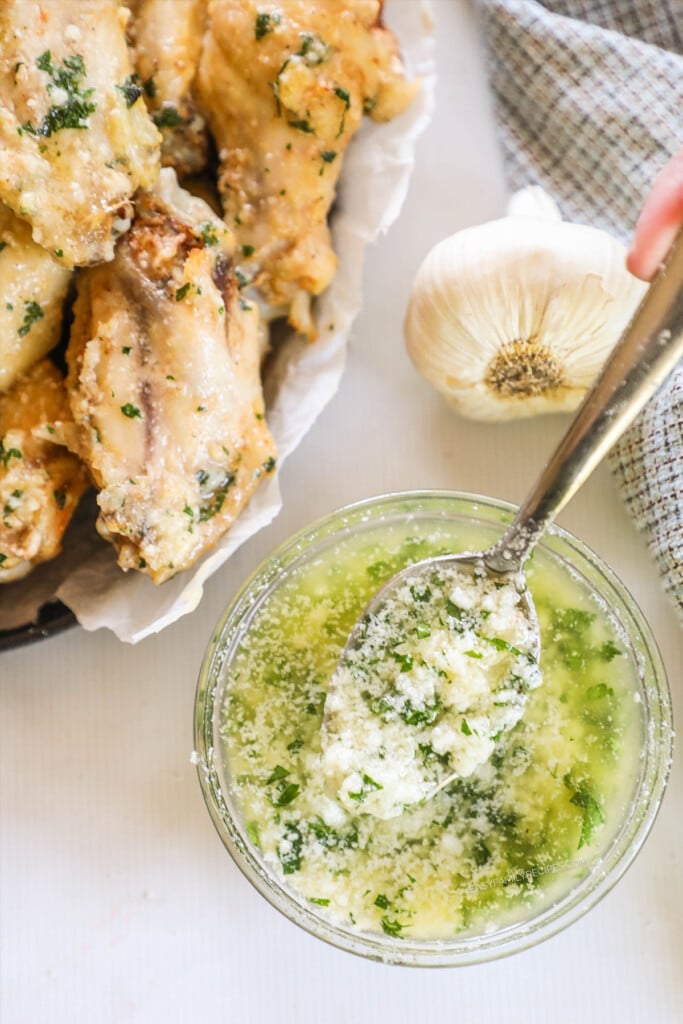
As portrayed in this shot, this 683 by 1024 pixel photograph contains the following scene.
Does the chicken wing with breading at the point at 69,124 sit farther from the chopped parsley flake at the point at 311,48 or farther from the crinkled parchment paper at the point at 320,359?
the crinkled parchment paper at the point at 320,359

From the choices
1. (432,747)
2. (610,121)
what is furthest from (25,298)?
(610,121)

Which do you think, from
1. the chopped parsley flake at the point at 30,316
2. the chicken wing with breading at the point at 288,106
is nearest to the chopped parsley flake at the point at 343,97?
the chicken wing with breading at the point at 288,106

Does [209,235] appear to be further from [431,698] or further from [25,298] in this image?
[431,698]

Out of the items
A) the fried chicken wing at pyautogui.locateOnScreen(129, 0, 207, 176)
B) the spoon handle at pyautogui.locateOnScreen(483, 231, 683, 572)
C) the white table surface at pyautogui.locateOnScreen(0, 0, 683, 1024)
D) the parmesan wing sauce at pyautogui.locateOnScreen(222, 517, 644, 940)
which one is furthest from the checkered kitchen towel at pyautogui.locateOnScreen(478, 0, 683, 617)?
the fried chicken wing at pyautogui.locateOnScreen(129, 0, 207, 176)

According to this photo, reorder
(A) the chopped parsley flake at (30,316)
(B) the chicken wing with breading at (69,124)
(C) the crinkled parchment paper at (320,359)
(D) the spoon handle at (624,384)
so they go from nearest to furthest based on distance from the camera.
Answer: (D) the spoon handle at (624,384) < (B) the chicken wing with breading at (69,124) < (A) the chopped parsley flake at (30,316) < (C) the crinkled parchment paper at (320,359)

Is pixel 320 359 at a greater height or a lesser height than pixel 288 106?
lesser

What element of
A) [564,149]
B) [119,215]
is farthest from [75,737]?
[564,149]
